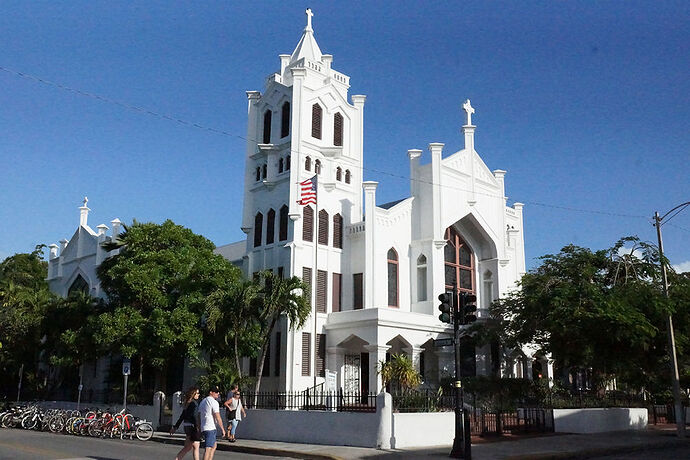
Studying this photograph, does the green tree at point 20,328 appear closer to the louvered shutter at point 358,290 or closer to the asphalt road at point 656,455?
the louvered shutter at point 358,290

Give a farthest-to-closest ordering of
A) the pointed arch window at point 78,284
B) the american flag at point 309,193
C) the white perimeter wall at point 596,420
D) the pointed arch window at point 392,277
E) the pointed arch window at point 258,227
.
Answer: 1. the pointed arch window at point 78,284
2. the pointed arch window at point 258,227
3. the pointed arch window at point 392,277
4. the american flag at point 309,193
5. the white perimeter wall at point 596,420

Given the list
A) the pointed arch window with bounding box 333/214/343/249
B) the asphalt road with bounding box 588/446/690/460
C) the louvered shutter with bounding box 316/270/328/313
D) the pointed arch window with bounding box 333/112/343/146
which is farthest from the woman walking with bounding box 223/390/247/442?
the pointed arch window with bounding box 333/112/343/146

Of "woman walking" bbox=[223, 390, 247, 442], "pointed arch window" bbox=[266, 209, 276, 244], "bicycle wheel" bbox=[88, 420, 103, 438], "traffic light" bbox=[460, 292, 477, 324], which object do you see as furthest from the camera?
"pointed arch window" bbox=[266, 209, 276, 244]

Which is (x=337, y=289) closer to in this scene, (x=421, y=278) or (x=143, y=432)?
(x=421, y=278)

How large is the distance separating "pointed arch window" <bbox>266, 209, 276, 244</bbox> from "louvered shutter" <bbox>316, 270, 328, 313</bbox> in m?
3.36

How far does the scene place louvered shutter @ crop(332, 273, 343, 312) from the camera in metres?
34.6

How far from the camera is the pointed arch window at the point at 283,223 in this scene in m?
34.9

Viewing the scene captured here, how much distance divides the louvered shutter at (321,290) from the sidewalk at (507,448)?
37.0 feet

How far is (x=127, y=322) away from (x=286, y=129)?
1366 centimetres

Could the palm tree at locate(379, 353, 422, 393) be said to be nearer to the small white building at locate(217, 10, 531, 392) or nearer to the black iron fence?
the small white building at locate(217, 10, 531, 392)

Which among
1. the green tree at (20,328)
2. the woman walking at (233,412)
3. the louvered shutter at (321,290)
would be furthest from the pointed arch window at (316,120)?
the woman walking at (233,412)

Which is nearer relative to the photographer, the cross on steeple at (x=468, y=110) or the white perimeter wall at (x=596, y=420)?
the white perimeter wall at (x=596, y=420)

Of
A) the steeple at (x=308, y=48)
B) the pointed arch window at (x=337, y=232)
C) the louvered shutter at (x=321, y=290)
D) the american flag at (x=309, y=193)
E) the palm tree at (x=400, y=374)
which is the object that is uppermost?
the steeple at (x=308, y=48)

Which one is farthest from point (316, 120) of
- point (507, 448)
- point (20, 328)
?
point (507, 448)
